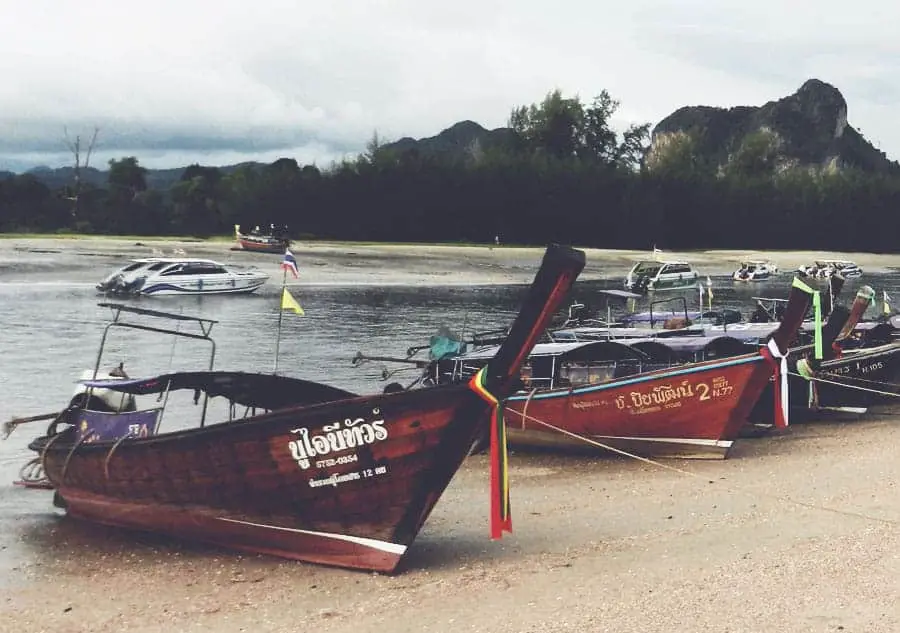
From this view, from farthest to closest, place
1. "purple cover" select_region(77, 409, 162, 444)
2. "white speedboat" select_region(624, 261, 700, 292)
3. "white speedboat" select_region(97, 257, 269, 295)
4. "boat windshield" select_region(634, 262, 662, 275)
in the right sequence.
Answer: "boat windshield" select_region(634, 262, 662, 275), "white speedboat" select_region(624, 261, 700, 292), "white speedboat" select_region(97, 257, 269, 295), "purple cover" select_region(77, 409, 162, 444)

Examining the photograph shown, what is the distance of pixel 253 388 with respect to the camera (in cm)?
1467

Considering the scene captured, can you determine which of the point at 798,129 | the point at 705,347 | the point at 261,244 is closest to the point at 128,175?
the point at 261,244

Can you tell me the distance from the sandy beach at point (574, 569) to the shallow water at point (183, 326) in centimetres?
180

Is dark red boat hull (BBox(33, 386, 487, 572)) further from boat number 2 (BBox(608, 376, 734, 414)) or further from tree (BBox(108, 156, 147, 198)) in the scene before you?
tree (BBox(108, 156, 147, 198))

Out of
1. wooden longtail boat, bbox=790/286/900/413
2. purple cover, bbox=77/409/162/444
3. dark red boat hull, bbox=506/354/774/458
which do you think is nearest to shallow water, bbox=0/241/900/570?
purple cover, bbox=77/409/162/444

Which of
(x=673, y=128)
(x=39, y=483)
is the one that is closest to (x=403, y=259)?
(x=39, y=483)

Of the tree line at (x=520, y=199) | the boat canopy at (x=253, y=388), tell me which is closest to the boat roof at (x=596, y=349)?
the boat canopy at (x=253, y=388)

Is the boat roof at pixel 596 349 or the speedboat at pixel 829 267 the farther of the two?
the speedboat at pixel 829 267

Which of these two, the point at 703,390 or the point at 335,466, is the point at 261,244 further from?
the point at 335,466

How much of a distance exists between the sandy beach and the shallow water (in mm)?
1799

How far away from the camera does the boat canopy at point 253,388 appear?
46.4 ft

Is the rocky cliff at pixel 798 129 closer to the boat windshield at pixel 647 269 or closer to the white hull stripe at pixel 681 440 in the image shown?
the boat windshield at pixel 647 269

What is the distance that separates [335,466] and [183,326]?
3014cm

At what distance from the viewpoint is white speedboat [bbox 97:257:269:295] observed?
155ft
